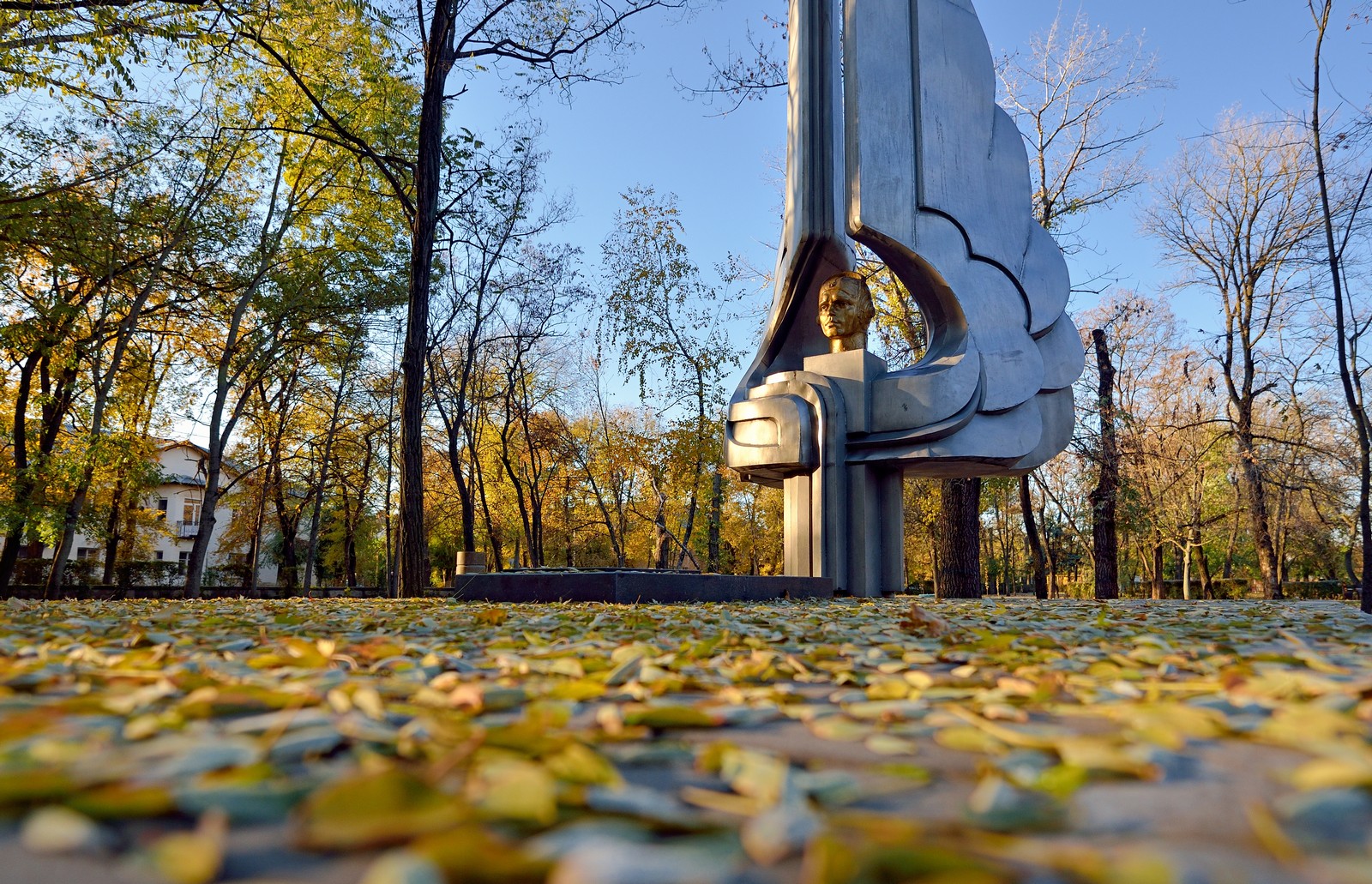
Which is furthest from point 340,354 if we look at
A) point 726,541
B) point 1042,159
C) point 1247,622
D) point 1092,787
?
point 1092,787

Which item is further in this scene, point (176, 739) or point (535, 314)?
point (535, 314)

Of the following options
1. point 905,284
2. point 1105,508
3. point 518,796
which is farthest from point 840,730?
point 1105,508

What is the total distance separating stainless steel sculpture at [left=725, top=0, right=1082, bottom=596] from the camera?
9055 millimetres

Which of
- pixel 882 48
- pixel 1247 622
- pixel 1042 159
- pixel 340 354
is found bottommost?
pixel 1247 622

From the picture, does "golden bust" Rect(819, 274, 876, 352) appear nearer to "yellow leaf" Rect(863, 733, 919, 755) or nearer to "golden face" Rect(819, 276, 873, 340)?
"golden face" Rect(819, 276, 873, 340)

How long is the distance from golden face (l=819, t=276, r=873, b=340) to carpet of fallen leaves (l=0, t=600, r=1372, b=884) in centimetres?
766

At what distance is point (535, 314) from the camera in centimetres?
1978

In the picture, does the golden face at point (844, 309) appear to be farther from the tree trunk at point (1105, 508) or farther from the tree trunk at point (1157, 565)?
the tree trunk at point (1157, 565)

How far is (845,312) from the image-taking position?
31.4 ft

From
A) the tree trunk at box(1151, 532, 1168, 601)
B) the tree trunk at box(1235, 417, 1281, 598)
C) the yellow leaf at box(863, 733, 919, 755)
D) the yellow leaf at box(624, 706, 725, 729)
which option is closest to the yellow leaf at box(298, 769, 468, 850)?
the yellow leaf at box(624, 706, 725, 729)

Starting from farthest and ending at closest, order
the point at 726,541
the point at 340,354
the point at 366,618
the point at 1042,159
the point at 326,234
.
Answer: the point at 726,541 < the point at 340,354 < the point at 326,234 < the point at 1042,159 < the point at 366,618

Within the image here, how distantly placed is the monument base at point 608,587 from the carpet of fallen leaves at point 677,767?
362 cm

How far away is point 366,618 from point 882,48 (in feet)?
29.4

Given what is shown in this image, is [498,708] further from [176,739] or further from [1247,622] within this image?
[1247,622]
